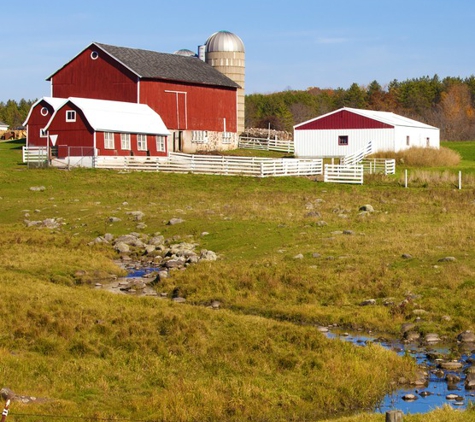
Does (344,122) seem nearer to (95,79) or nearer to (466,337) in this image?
(95,79)

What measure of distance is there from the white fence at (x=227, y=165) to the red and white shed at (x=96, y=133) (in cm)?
124

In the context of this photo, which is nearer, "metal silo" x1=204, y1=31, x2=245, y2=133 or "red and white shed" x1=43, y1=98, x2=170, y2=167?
"red and white shed" x1=43, y1=98, x2=170, y2=167

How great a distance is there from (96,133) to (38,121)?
8.89 metres

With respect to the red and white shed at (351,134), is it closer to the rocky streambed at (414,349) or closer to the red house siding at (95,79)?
the red house siding at (95,79)

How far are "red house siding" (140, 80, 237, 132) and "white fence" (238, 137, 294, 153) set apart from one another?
4.20 m

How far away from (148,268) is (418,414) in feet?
46.1

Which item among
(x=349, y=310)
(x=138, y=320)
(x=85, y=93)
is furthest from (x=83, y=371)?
(x=85, y=93)

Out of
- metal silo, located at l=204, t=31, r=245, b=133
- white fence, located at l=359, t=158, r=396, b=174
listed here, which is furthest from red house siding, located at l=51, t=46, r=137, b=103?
white fence, located at l=359, t=158, r=396, b=174

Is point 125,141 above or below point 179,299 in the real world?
above

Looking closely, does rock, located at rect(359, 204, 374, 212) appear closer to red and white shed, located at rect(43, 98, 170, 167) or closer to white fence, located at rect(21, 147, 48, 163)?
red and white shed, located at rect(43, 98, 170, 167)

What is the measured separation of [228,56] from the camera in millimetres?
77500

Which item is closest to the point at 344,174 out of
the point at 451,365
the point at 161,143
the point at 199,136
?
the point at 161,143

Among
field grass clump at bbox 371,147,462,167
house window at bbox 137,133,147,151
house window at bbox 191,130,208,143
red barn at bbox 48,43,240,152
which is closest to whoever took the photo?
house window at bbox 137,133,147,151

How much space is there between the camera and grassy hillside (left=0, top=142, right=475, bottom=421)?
1348cm
